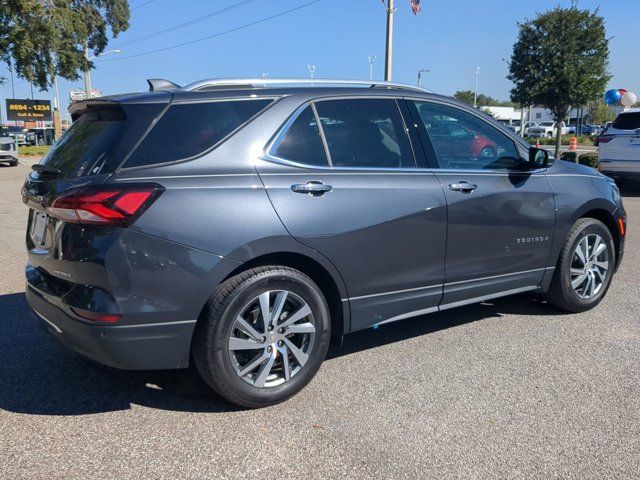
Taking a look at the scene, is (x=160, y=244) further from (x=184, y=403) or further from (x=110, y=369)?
(x=110, y=369)

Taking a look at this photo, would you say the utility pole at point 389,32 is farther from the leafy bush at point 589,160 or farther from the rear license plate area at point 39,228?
the rear license plate area at point 39,228

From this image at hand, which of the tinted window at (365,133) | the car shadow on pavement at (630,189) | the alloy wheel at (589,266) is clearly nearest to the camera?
the tinted window at (365,133)

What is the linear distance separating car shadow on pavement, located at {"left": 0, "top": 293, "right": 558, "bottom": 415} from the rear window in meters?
10.4

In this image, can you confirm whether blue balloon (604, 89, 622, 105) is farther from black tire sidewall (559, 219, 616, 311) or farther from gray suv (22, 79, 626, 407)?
gray suv (22, 79, 626, 407)

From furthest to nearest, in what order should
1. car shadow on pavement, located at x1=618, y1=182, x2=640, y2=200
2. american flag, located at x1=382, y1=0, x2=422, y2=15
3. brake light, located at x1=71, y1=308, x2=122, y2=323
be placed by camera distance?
american flag, located at x1=382, y1=0, x2=422, y2=15 < car shadow on pavement, located at x1=618, y1=182, x2=640, y2=200 < brake light, located at x1=71, y1=308, x2=122, y2=323

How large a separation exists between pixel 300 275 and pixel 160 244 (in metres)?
0.85

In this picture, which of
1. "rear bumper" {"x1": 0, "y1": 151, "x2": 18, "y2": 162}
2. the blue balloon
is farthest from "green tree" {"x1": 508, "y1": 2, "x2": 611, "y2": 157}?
"rear bumper" {"x1": 0, "y1": 151, "x2": 18, "y2": 162}

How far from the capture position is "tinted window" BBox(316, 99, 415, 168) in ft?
12.6

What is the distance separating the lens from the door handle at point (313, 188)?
11.6ft

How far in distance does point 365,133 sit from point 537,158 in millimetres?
1570

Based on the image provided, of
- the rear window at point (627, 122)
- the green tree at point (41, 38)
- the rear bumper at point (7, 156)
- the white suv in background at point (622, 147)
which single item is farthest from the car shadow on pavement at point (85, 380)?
the green tree at point (41, 38)

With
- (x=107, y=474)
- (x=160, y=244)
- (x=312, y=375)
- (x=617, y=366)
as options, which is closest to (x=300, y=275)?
(x=312, y=375)

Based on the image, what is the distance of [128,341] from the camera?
312cm

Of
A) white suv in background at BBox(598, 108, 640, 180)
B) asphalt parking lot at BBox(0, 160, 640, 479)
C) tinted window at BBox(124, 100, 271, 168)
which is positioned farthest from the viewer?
white suv in background at BBox(598, 108, 640, 180)
